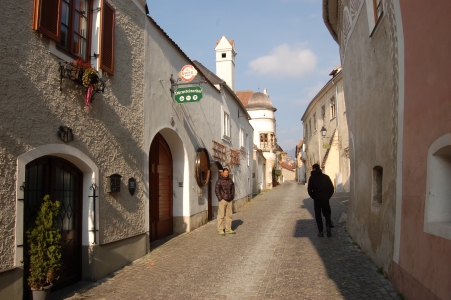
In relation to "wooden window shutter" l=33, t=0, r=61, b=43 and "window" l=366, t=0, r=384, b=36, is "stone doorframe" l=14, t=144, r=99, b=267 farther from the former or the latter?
"window" l=366, t=0, r=384, b=36

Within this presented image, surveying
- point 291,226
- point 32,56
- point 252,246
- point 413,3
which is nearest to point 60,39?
point 32,56

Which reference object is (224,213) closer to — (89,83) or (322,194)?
(322,194)

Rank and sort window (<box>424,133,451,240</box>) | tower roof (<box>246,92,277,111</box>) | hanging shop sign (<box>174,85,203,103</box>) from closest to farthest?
1. window (<box>424,133,451,240</box>)
2. hanging shop sign (<box>174,85,203,103</box>)
3. tower roof (<box>246,92,277,111</box>)

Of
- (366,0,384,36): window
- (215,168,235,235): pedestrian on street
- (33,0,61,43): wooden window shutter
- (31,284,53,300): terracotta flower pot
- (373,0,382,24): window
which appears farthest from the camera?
(215,168,235,235): pedestrian on street

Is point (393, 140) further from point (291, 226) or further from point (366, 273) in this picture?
point (291, 226)

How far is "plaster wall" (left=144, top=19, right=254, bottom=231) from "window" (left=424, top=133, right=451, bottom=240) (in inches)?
223

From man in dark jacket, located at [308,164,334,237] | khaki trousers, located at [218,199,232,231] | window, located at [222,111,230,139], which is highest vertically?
window, located at [222,111,230,139]

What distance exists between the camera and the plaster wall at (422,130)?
393 cm

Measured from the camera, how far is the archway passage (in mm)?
5316

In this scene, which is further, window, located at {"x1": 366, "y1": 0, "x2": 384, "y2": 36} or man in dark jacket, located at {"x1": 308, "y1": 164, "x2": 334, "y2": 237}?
man in dark jacket, located at {"x1": 308, "y1": 164, "x2": 334, "y2": 237}

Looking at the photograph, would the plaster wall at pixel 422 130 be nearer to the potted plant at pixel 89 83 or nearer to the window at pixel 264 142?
the potted plant at pixel 89 83

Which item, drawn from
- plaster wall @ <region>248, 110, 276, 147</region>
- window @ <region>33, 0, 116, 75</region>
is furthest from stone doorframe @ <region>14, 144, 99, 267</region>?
plaster wall @ <region>248, 110, 276, 147</region>

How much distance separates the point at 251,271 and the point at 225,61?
61.2 feet

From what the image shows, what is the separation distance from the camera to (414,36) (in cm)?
480
